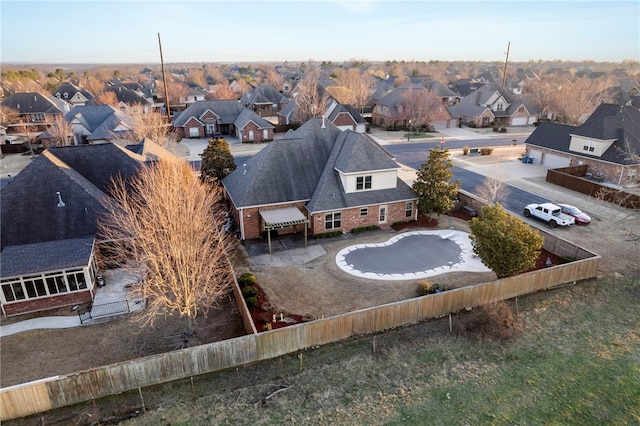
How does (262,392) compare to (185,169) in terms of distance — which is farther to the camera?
(185,169)

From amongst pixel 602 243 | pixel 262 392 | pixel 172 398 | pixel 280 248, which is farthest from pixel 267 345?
pixel 602 243

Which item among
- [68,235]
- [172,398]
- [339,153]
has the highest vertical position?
[339,153]

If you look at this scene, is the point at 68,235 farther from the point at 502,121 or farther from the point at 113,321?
the point at 502,121

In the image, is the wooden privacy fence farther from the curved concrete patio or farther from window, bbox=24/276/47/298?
window, bbox=24/276/47/298

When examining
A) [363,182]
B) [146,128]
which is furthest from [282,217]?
[146,128]

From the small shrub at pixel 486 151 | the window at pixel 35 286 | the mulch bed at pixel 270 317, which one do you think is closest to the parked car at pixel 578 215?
the small shrub at pixel 486 151

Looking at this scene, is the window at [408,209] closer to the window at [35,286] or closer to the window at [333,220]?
the window at [333,220]

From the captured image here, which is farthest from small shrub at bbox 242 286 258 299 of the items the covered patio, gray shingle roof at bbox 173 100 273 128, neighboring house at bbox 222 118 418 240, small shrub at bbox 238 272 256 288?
gray shingle roof at bbox 173 100 273 128

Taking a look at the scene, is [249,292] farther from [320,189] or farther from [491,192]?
[491,192]
